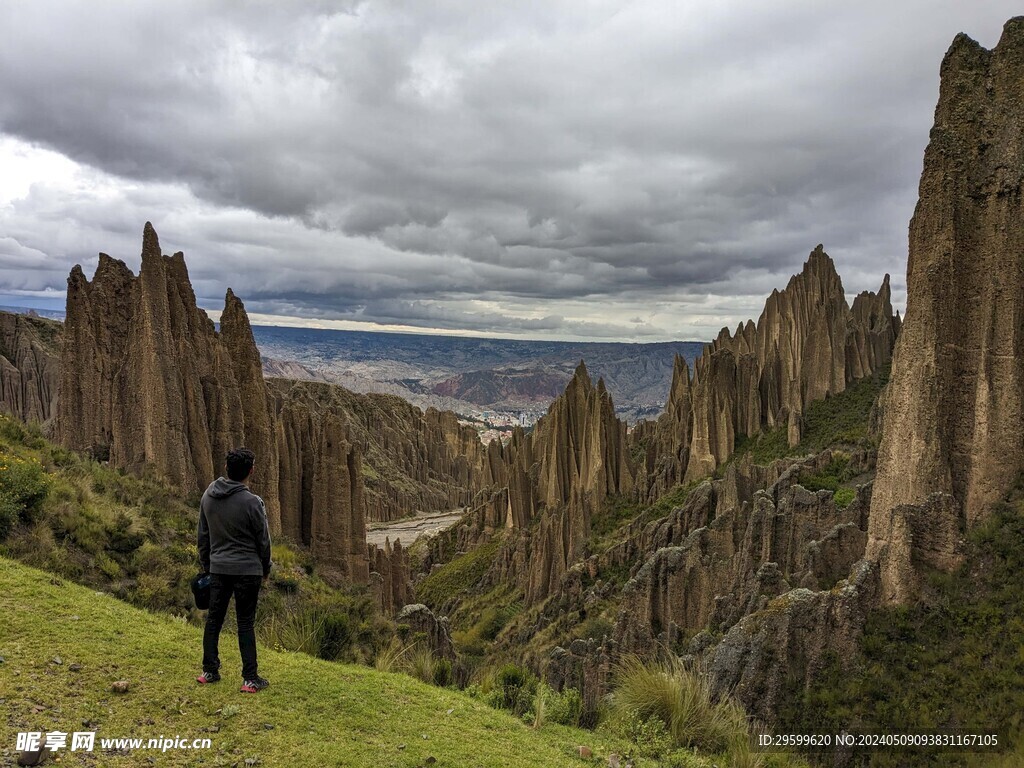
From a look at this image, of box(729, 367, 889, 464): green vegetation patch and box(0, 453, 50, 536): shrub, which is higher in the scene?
box(0, 453, 50, 536): shrub

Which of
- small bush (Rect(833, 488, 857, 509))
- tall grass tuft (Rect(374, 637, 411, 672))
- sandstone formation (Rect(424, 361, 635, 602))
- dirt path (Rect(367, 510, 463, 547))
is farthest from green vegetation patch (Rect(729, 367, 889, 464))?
dirt path (Rect(367, 510, 463, 547))

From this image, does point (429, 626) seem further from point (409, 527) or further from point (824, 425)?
point (409, 527)

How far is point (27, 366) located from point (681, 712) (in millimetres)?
126382

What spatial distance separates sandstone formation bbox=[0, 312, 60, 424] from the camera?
93.2 meters

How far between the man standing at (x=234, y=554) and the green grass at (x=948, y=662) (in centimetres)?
1697

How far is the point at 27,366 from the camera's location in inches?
3885

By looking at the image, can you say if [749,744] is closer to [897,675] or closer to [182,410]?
[897,675]

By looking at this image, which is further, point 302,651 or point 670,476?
point 670,476

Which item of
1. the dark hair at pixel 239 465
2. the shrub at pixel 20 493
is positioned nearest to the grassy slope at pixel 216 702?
the shrub at pixel 20 493

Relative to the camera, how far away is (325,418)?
36062 millimetres

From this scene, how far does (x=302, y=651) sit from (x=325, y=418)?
2699 cm

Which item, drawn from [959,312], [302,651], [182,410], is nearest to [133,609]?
[302,651]

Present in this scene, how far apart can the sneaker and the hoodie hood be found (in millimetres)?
2623

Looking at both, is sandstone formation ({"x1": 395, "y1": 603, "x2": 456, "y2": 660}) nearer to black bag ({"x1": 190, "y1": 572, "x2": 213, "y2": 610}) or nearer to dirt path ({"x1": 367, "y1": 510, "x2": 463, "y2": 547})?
black bag ({"x1": 190, "y1": 572, "x2": 213, "y2": 610})
